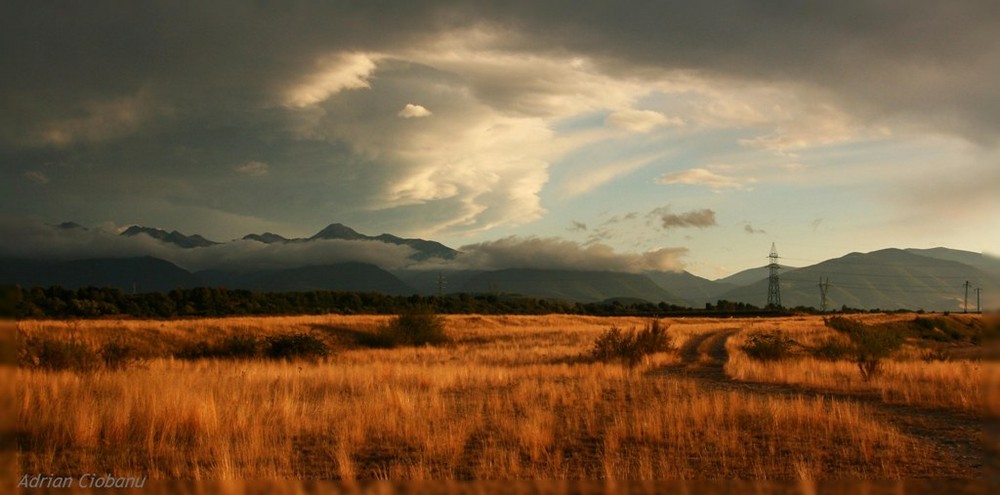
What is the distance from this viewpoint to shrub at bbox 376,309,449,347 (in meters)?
42.2

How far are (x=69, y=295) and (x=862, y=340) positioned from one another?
7286 centimetres

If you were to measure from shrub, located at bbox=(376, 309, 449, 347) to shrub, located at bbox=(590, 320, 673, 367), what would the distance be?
624 inches

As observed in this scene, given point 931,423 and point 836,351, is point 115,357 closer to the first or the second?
point 931,423

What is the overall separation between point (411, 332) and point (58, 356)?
947 inches

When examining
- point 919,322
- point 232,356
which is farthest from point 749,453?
point 919,322

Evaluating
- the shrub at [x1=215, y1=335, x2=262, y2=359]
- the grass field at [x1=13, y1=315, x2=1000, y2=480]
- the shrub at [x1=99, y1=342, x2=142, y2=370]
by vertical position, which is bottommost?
the shrub at [x1=215, y1=335, x2=262, y2=359]

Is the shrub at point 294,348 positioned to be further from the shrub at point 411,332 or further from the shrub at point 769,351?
the shrub at point 769,351

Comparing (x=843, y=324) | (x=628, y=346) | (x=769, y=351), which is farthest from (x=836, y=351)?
(x=843, y=324)

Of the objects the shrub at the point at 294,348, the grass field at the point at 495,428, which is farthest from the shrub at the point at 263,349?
the grass field at the point at 495,428

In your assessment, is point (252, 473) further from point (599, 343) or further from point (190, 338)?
point (190, 338)

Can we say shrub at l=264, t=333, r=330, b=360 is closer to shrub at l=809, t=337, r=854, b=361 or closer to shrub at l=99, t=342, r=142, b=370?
shrub at l=99, t=342, r=142, b=370

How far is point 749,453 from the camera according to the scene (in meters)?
9.87

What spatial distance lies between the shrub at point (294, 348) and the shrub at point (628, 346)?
42.3ft

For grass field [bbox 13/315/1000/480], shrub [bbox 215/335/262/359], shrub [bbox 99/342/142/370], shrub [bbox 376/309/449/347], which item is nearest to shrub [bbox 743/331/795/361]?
grass field [bbox 13/315/1000/480]
